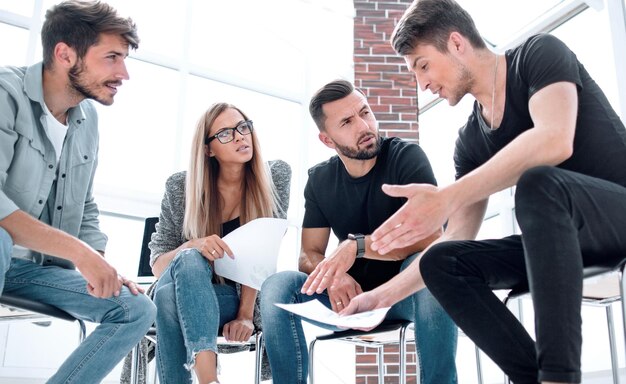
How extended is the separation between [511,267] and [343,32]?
13.2ft

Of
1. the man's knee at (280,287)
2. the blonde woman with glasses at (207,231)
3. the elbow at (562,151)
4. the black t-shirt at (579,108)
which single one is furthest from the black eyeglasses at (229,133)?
the elbow at (562,151)

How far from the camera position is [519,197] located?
103 cm

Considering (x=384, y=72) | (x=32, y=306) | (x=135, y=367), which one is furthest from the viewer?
(x=384, y=72)

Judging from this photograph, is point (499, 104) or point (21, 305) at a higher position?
point (499, 104)

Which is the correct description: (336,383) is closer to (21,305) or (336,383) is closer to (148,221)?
(148,221)

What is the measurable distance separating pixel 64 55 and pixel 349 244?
1095 millimetres

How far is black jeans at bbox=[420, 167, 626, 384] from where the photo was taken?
909mm

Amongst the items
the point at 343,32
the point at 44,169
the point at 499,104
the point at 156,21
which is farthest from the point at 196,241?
the point at 343,32

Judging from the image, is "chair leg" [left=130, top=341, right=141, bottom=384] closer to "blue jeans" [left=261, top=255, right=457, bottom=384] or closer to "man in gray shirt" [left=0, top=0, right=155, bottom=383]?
"man in gray shirt" [left=0, top=0, right=155, bottom=383]

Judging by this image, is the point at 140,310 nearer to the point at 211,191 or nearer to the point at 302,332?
the point at 302,332

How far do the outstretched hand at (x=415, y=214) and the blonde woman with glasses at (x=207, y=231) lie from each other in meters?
0.70

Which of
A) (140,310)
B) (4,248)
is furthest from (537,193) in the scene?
(4,248)

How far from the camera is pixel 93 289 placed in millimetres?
1561

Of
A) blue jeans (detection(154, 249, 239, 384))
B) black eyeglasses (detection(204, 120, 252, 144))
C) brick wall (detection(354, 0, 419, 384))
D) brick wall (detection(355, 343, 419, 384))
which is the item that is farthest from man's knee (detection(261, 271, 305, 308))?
brick wall (detection(354, 0, 419, 384))
